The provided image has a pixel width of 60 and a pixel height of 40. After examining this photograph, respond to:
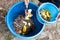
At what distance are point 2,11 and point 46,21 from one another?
20.2 inches

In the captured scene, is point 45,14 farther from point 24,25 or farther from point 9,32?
point 9,32

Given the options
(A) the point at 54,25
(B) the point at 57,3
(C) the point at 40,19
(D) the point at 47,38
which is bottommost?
(D) the point at 47,38

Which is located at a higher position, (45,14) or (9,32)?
(45,14)

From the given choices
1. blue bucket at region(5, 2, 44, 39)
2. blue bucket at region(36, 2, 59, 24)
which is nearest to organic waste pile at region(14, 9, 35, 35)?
blue bucket at region(5, 2, 44, 39)

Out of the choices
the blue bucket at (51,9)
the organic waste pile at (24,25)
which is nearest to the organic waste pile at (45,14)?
the blue bucket at (51,9)

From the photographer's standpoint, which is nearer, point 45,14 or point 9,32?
point 45,14

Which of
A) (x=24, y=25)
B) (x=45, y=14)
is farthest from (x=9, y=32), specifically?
(x=45, y=14)

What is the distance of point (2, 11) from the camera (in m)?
1.67

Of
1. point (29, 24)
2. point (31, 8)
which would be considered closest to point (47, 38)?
point (29, 24)

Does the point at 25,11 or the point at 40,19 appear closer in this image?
the point at 40,19

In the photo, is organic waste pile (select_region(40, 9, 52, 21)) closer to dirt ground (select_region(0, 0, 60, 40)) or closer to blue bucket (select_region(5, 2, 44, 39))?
blue bucket (select_region(5, 2, 44, 39))

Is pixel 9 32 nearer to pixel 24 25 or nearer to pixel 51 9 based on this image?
pixel 24 25

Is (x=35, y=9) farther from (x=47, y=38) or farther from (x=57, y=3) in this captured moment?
(x=47, y=38)

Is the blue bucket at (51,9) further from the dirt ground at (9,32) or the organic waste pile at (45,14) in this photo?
the dirt ground at (9,32)
